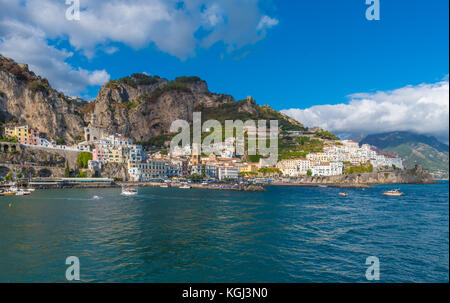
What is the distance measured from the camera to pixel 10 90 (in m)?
69.6

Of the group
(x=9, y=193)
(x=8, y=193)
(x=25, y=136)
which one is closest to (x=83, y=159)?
(x=25, y=136)

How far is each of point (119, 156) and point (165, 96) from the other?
74849mm

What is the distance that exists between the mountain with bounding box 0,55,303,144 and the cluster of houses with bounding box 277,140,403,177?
141ft

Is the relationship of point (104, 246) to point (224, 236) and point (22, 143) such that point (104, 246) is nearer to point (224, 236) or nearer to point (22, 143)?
point (224, 236)

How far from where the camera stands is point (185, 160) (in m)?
85.4

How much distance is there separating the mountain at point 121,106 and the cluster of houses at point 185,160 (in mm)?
9279

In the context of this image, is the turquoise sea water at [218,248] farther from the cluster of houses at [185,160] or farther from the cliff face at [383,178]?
the cliff face at [383,178]

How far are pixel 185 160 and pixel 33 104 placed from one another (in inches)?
1871

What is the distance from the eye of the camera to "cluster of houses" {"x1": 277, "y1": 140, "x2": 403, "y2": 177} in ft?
265

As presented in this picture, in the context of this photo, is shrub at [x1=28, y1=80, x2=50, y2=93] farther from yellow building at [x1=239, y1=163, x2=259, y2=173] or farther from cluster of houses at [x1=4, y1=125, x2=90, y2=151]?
yellow building at [x1=239, y1=163, x2=259, y2=173]

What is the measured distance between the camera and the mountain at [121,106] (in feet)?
236

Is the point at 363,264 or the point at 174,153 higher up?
the point at 174,153

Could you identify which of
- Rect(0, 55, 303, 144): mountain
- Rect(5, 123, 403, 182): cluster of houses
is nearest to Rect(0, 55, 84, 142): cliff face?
Rect(0, 55, 303, 144): mountain

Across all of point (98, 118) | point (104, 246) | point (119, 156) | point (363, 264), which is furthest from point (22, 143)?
point (363, 264)
